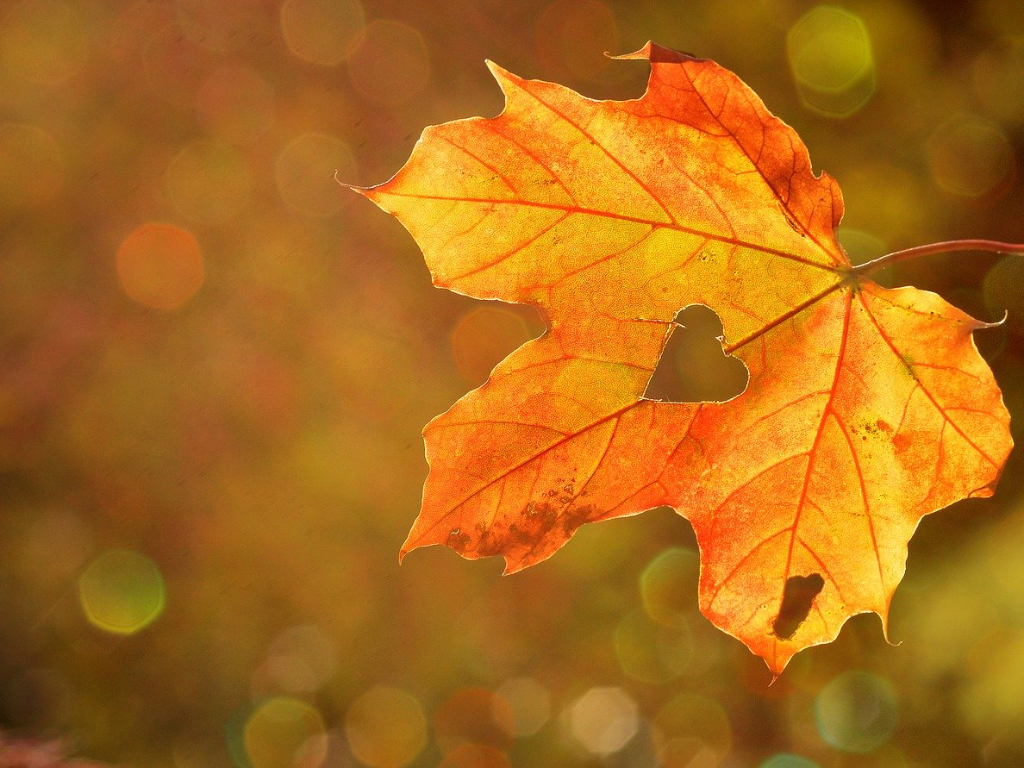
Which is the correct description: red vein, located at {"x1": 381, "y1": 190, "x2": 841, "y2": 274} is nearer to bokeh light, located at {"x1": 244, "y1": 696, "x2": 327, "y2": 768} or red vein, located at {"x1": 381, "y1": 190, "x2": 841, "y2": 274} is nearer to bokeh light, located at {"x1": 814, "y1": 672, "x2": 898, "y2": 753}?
bokeh light, located at {"x1": 814, "y1": 672, "x2": 898, "y2": 753}

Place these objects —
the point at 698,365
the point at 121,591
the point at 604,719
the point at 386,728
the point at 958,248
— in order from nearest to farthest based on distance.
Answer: the point at 958,248 < the point at 698,365 < the point at 604,719 < the point at 121,591 < the point at 386,728

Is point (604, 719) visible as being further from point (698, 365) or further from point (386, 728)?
point (698, 365)

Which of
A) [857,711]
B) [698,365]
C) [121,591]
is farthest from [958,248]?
[121,591]

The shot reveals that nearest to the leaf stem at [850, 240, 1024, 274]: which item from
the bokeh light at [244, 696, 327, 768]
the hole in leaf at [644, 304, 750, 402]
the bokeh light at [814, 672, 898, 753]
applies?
the hole in leaf at [644, 304, 750, 402]

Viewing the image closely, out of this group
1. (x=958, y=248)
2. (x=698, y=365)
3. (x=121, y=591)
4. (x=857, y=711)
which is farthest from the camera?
(x=121, y=591)

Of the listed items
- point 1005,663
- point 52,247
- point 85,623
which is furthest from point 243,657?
point 1005,663

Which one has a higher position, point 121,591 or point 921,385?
point 921,385

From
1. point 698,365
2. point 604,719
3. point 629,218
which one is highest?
point 629,218

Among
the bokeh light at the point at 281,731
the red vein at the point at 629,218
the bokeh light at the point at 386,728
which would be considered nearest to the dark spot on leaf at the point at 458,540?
the red vein at the point at 629,218
